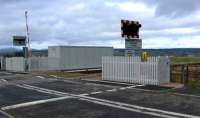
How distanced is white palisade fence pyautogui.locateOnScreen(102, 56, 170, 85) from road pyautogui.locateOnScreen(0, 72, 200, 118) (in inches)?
68.4

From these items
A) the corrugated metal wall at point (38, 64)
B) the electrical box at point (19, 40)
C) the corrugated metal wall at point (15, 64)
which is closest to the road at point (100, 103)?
the corrugated metal wall at point (38, 64)

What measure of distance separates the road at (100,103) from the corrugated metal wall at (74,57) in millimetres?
23786

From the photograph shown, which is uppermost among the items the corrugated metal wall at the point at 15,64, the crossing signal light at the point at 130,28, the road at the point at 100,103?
the crossing signal light at the point at 130,28

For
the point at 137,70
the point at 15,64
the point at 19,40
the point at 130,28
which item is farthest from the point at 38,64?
the point at 137,70

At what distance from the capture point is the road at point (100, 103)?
44.7 feet

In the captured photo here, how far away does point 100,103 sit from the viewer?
1609 cm

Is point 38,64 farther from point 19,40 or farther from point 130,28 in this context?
point 130,28

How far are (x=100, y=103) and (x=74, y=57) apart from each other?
Answer: 3072 centimetres

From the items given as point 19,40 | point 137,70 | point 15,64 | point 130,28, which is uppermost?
point 19,40

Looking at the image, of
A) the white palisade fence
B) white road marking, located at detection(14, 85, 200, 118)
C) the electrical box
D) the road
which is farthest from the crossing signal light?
the electrical box

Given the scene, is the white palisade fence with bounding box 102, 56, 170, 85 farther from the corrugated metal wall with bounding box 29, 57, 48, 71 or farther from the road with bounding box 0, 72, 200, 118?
the corrugated metal wall with bounding box 29, 57, 48, 71

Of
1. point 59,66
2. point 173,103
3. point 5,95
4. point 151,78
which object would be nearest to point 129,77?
point 151,78

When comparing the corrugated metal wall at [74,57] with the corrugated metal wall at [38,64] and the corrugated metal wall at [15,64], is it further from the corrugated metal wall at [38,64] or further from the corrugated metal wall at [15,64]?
the corrugated metal wall at [15,64]

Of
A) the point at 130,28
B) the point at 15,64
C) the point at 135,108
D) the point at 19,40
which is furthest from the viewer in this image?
the point at 19,40
